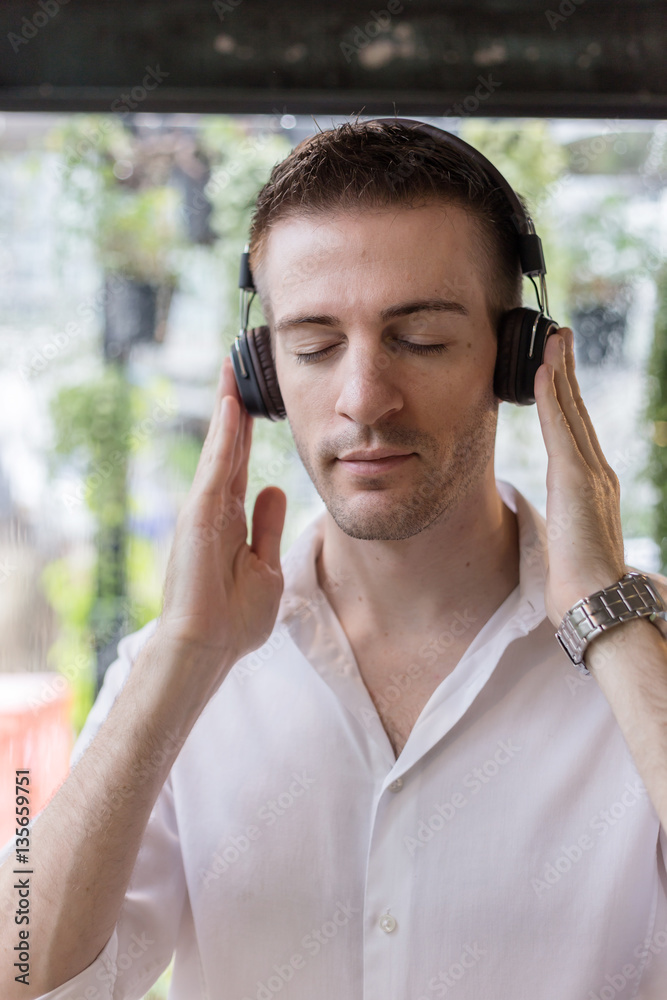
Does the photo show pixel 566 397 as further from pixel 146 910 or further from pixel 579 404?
pixel 146 910

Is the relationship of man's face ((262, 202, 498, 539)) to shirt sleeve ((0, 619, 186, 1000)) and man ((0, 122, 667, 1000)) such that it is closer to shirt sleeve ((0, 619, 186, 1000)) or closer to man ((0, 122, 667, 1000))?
man ((0, 122, 667, 1000))

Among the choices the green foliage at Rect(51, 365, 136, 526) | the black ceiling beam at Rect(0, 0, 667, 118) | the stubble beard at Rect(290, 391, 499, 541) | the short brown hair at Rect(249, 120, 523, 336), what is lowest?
the stubble beard at Rect(290, 391, 499, 541)

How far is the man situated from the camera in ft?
3.67

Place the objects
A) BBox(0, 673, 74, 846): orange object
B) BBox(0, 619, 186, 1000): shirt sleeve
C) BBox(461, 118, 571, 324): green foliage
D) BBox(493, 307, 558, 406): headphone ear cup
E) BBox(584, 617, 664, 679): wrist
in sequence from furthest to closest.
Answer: BBox(461, 118, 571, 324): green foliage → BBox(0, 673, 74, 846): orange object → BBox(493, 307, 558, 406): headphone ear cup → BBox(0, 619, 186, 1000): shirt sleeve → BBox(584, 617, 664, 679): wrist

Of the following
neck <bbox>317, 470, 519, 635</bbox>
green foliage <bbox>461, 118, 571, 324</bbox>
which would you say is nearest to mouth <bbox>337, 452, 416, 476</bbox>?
neck <bbox>317, 470, 519, 635</bbox>

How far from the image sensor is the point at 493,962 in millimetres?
1127

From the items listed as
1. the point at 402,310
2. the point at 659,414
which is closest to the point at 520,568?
the point at 402,310

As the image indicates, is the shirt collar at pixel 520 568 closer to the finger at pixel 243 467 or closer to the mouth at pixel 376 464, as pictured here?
the finger at pixel 243 467

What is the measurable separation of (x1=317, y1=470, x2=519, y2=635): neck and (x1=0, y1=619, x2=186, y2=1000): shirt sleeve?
17.8 inches

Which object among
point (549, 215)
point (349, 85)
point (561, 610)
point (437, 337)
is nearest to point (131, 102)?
point (349, 85)

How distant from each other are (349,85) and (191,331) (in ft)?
3.66

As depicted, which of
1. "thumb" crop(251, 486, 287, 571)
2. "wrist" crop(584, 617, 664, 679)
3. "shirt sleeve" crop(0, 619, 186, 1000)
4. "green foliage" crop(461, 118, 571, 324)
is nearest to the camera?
"wrist" crop(584, 617, 664, 679)

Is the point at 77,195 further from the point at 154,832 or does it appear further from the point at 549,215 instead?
the point at 154,832

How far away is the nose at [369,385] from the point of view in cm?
117
